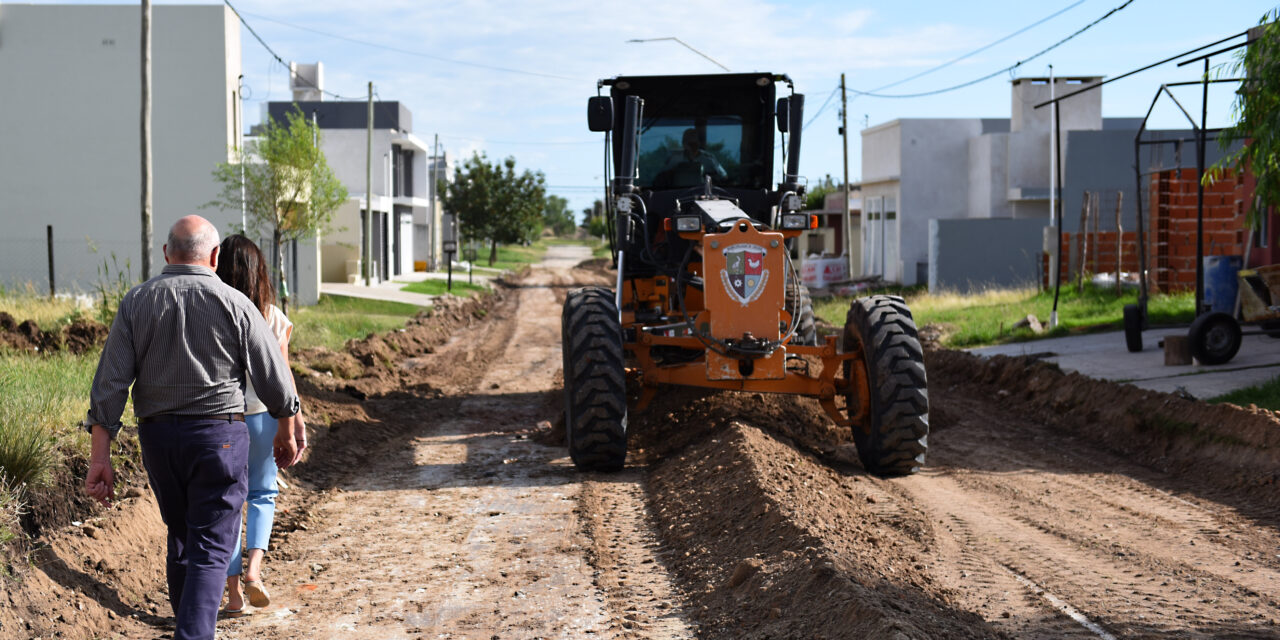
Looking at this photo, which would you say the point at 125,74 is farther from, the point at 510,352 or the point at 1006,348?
the point at 1006,348

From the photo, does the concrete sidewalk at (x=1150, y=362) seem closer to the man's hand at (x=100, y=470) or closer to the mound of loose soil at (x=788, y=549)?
the mound of loose soil at (x=788, y=549)

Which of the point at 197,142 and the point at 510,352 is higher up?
the point at 197,142

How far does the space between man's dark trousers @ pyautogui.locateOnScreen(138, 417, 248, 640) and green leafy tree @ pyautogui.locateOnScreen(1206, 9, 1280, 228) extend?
389 inches

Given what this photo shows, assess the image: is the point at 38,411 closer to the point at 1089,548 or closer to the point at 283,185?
the point at 1089,548

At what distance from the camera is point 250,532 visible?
596 centimetres

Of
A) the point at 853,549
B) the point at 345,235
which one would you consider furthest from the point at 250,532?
the point at 345,235

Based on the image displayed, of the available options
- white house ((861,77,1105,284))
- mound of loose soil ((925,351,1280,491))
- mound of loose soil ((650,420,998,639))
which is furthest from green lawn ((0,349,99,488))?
white house ((861,77,1105,284))

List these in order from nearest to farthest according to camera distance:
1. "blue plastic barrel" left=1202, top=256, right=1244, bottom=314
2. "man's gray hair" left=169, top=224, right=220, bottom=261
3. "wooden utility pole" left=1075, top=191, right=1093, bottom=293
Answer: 1. "man's gray hair" left=169, top=224, right=220, bottom=261
2. "blue plastic barrel" left=1202, top=256, right=1244, bottom=314
3. "wooden utility pole" left=1075, top=191, right=1093, bottom=293

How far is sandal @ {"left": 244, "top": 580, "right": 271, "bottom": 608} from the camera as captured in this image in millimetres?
5973

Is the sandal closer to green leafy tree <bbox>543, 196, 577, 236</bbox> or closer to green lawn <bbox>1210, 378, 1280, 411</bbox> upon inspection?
green lawn <bbox>1210, 378, 1280, 411</bbox>

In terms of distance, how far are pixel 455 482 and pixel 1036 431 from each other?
6.13 metres

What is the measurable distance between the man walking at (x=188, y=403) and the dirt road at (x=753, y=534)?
0.82m

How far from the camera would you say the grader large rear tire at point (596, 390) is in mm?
9172

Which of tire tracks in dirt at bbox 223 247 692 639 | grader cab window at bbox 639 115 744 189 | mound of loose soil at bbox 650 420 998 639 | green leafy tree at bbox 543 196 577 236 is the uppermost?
green leafy tree at bbox 543 196 577 236
